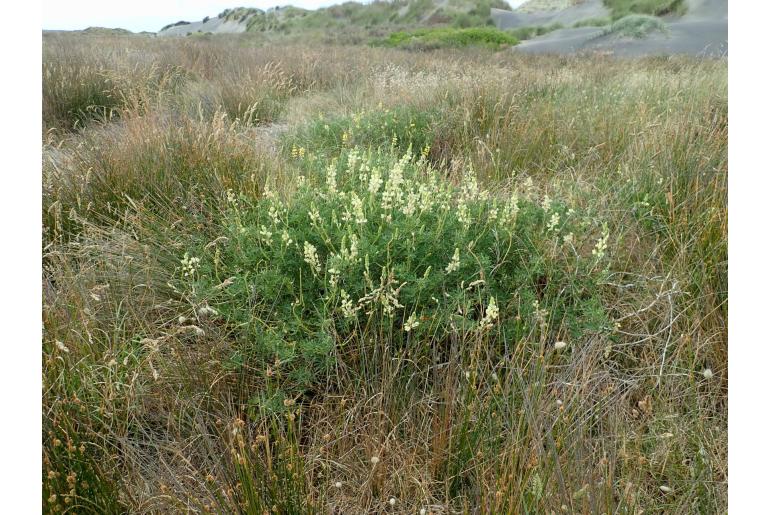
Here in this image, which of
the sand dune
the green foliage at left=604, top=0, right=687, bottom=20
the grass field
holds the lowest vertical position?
the grass field

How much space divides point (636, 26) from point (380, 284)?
12123 mm

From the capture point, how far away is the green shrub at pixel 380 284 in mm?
2119

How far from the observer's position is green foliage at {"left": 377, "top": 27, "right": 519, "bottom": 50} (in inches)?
598

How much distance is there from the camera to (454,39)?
15.5 metres

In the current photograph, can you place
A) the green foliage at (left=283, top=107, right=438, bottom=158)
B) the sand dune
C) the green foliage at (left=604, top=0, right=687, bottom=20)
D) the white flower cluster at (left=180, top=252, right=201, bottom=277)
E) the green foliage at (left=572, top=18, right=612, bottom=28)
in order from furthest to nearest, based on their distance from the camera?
the green foliage at (left=572, top=18, right=612, bottom=28), the green foliage at (left=604, top=0, right=687, bottom=20), the sand dune, the green foliage at (left=283, top=107, right=438, bottom=158), the white flower cluster at (left=180, top=252, right=201, bottom=277)

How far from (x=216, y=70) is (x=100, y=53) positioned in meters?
1.59

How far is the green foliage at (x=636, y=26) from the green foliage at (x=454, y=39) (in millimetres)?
3321

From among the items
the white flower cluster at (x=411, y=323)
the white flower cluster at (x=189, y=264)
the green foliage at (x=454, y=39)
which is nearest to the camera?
the white flower cluster at (x=411, y=323)

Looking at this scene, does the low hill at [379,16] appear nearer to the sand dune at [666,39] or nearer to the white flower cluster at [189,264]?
the sand dune at [666,39]

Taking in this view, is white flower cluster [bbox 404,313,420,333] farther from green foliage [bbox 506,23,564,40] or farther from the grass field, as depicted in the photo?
green foliage [bbox 506,23,564,40]

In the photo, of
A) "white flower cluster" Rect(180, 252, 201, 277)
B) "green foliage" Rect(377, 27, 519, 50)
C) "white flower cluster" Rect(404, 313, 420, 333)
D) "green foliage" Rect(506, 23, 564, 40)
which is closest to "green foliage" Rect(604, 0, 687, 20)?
"green foliage" Rect(506, 23, 564, 40)

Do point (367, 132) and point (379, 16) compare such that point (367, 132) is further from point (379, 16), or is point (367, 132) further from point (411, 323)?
point (379, 16)

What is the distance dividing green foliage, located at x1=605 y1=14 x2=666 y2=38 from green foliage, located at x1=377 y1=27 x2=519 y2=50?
131 inches

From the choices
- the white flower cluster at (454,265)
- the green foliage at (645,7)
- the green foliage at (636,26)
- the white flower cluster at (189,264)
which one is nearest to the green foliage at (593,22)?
the green foliage at (645,7)
